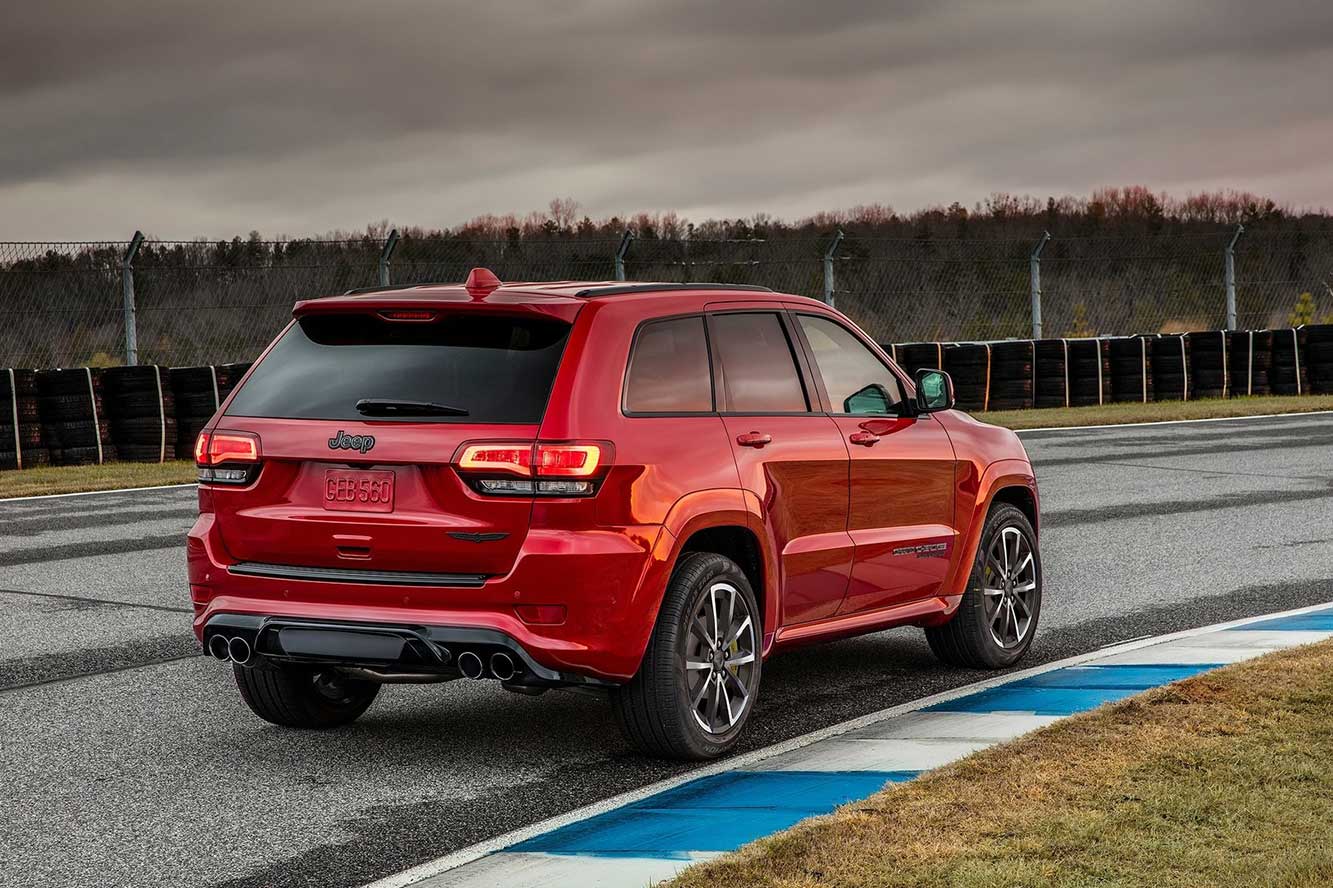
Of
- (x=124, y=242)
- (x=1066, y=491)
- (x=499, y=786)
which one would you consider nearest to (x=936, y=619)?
(x=499, y=786)

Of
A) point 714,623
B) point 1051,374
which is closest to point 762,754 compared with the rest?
point 714,623

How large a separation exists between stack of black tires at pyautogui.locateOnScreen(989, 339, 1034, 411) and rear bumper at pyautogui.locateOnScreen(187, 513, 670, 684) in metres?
21.6

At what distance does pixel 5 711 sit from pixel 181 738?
1015 millimetres

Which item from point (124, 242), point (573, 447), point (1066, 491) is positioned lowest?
point (1066, 491)

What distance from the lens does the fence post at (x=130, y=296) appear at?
21.6 metres

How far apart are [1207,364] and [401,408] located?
2535 cm

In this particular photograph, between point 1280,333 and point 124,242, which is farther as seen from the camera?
point 1280,333

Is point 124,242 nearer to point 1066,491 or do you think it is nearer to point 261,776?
point 1066,491

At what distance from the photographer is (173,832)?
5457 millimetres

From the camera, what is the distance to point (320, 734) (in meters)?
6.88

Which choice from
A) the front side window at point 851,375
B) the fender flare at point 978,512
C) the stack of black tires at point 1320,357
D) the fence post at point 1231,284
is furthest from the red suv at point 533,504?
the fence post at point 1231,284

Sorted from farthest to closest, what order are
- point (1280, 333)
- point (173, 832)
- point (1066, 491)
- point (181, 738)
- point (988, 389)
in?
1. point (1280, 333)
2. point (988, 389)
3. point (1066, 491)
4. point (181, 738)
5. point (173, 832)

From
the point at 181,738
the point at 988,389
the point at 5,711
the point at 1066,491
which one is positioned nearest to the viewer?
the point at 181,738

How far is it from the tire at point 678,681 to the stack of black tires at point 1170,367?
23.8m
